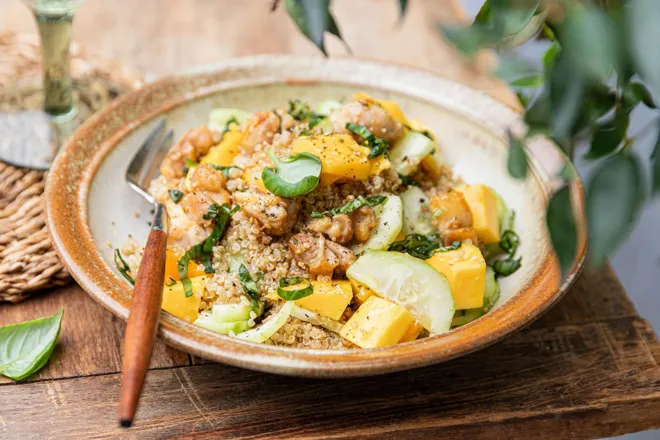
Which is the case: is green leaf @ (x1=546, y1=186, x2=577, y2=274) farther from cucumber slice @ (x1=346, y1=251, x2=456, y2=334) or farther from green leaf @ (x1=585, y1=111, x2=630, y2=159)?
cucumber slice @ (x1=346, y1=251, x2=456, y2=334)

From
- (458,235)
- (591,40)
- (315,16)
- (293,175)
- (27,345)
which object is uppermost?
(591,40)

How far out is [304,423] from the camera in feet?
5.86

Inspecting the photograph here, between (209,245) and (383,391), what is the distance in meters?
0.61

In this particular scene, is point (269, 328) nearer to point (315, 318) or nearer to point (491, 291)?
point (315, 318)

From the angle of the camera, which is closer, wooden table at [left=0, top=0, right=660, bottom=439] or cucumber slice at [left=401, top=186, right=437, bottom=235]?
wooden table at [left=0, top=0, right=660, bottom=439]

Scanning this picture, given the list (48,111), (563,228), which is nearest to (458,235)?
(563,228)

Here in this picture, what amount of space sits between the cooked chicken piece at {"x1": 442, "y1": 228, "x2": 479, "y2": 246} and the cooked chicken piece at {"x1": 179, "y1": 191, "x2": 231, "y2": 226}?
24.8 inches

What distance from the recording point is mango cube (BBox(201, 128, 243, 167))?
2234 millimetres

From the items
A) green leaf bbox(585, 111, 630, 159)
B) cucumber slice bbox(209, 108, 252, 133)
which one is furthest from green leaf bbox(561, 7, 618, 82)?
cucumber slice bbox(209, 108, 252, 133)

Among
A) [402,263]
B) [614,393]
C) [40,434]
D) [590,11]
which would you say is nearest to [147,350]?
[40,434]

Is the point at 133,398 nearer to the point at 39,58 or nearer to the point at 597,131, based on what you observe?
the point at 597,131

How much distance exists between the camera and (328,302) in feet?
5.99

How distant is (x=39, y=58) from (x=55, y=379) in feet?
5.75

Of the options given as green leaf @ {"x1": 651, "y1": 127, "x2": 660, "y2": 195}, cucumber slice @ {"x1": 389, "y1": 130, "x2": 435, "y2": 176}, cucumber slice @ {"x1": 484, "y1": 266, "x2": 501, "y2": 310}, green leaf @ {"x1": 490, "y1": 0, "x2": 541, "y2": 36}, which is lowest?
cucumber slice @ {"x1": 484, "y1": 266, "x2": 501, "y2": 310}
